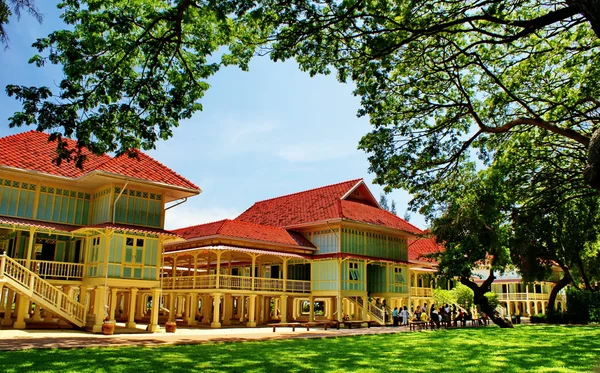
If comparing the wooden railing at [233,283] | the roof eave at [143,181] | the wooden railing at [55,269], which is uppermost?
the roof eave at [143,181]

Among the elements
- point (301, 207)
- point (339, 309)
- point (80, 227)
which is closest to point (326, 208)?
point (301, 207)

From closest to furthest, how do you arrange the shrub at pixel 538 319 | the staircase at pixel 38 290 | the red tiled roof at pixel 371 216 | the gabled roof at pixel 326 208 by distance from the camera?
1. the staircase at pixel 38 290
2. the red tiled roof at pixel 371 216
3. the gabled roof at pixel 326 208
4. the shrub at pixel 538 319

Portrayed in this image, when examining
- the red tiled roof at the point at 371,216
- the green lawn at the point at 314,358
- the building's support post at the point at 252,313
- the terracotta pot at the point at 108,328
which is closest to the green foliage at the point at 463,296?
the red tiled roof at the point at 371,216

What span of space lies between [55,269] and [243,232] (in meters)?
9.96

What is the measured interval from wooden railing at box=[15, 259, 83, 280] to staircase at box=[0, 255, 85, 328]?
2.98 ft

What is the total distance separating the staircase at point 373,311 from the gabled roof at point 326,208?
5.18 m

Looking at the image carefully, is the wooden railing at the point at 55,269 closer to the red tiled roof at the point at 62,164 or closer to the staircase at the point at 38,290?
the staircase at the point at 38,290

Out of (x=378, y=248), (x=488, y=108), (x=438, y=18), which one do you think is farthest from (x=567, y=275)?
(x=438, y=18)

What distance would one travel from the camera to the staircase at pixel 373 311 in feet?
108

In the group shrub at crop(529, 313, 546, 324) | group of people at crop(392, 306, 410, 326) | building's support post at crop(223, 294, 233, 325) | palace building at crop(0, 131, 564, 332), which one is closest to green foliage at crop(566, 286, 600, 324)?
shrub at crop(529, 313, 546, 324)

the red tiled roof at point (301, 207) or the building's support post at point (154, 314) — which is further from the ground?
the red tiled roof at point (301, 207)

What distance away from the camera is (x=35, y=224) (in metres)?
22.1

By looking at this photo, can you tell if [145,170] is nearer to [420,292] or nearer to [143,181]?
[143,181]

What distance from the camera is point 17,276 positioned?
65.6 feet
